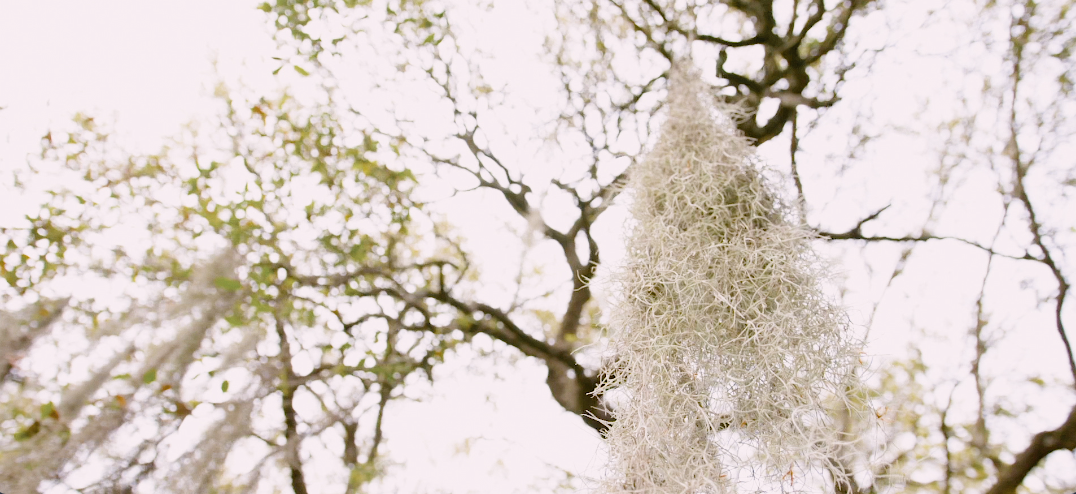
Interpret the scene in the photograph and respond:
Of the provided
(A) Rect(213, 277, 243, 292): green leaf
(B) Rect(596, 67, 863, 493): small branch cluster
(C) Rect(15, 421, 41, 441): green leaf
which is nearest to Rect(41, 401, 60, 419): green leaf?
(C) Rect(15, 421, 41, 441): green leaf

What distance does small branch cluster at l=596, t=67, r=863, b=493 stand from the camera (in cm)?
117

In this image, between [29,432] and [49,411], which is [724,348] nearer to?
[49,411]

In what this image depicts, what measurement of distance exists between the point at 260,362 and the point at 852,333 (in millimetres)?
2140

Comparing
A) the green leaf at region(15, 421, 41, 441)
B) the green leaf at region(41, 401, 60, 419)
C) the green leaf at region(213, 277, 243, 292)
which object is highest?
the green leaf at region(213, 277, 243, 292)

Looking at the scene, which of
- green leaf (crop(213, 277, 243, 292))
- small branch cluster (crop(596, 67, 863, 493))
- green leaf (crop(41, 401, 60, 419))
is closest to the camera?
small branch cluster (crop(596, 67, 863, 493))

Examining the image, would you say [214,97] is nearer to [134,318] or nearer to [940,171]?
[134,318]

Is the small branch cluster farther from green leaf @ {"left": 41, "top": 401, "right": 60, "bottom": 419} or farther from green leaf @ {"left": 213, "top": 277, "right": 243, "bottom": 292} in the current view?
green leaf @ {"left": 41, "top": 401, "right": 60, "bottom": 419}

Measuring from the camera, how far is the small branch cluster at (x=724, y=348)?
1172mm

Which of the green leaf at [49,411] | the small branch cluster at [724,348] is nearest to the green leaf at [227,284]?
the green leaf at [49,411]

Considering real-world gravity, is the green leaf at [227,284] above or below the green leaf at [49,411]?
above

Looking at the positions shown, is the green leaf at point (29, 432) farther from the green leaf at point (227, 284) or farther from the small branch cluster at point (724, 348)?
the small branch cluster at point (724, 348)

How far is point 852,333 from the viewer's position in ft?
4.19

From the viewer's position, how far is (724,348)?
4.28ft

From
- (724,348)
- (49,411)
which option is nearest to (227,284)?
(49,411)
